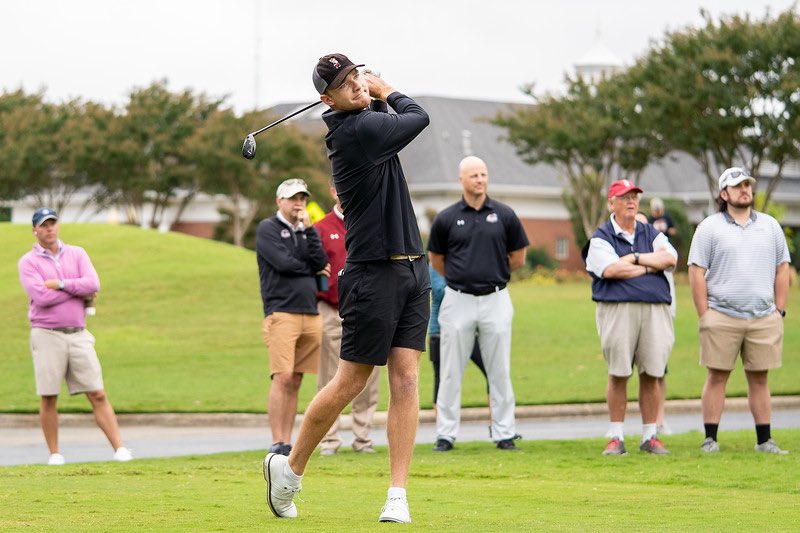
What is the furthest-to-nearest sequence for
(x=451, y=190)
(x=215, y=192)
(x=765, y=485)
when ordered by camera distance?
(x=451, y=190)
(x=215, y=192)
(x=765, y=485)

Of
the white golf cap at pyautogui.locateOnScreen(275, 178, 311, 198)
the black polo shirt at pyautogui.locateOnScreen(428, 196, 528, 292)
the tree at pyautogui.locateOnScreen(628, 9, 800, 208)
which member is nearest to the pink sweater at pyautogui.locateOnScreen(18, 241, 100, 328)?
the white golf cap at pyautogui.locateOnScreen(275, 178, 311, 198)

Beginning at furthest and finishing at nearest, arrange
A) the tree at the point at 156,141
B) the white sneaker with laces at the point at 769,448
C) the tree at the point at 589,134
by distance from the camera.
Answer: the tree at the point at 156,141 → the tree at the point at 589,134 → the white sneaker with laces at the point at 769,448

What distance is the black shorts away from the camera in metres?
7.44

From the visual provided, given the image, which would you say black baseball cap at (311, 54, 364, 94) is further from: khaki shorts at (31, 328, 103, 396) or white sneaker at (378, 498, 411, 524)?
khaki shorts at (31, 328, 103, 396)

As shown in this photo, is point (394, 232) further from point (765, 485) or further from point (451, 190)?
point (451, 190)

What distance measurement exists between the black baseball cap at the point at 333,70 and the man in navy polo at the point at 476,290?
548cm

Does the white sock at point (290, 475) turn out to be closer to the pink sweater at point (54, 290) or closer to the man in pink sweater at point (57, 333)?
the man in pink sweater at point (57, 333)

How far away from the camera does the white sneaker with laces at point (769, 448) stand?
1187 cm

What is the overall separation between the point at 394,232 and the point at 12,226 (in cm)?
3144

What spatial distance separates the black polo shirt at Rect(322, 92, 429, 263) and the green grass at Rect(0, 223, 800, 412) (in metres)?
10.1

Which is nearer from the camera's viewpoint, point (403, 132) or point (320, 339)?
point (403, 132)

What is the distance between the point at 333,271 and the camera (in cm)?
1285

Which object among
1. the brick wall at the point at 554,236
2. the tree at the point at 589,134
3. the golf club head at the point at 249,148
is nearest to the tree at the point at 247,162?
the tree at the point at 589,134

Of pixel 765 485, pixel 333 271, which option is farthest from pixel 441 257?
pixel 765 485
